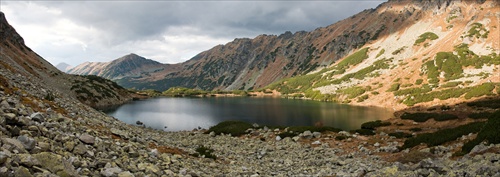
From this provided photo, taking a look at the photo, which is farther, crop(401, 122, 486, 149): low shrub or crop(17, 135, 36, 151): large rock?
crop(401, 122, 486, 149): low shrub

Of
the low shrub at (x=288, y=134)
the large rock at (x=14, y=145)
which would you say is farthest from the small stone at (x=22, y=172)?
the low shrub at (x=288, y=134)

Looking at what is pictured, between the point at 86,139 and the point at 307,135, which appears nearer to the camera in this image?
the point at 86,139

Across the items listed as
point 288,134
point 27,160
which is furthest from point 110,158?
point 288,134

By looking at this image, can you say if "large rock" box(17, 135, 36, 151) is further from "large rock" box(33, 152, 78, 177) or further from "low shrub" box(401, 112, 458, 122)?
"low shrub" box(401, 112, 458, 122)

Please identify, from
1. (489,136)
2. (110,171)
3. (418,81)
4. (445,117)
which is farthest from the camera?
(418,81)

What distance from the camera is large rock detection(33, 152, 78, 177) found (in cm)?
906

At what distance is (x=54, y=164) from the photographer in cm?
928

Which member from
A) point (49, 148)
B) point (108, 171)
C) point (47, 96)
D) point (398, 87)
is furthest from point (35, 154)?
point (398, 87)

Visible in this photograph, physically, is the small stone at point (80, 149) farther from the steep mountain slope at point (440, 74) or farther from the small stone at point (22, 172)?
the steep mountain slope at point (440, 74)

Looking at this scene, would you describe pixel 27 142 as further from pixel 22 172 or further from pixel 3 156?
pixel 22 172

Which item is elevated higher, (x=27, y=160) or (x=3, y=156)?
(x=3, y=156)

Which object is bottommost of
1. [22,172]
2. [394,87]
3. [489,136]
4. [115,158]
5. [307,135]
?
[307,135]

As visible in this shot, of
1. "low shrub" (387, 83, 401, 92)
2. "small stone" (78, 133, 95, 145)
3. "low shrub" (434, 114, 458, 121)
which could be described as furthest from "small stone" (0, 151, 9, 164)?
"low shrub" (387, 83, 401, 92)

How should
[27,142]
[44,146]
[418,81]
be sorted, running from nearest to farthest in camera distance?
[27,142]
[44,146]
[418,81]
